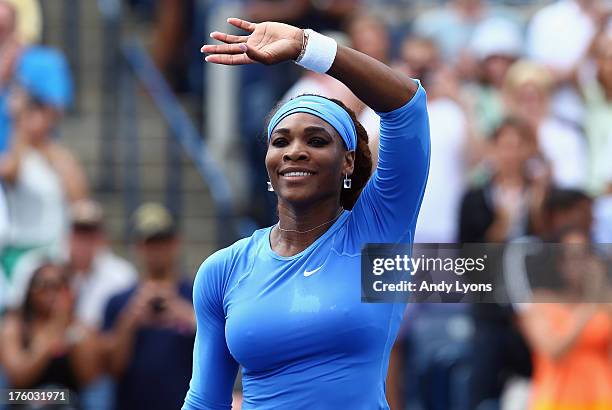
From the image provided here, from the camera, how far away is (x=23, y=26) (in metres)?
9.45

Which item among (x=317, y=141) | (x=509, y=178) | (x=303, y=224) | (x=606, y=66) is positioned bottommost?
(x=303, y=224)

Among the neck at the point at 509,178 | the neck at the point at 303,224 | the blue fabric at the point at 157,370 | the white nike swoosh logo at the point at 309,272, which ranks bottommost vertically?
the blue fabric at the point at 157,370

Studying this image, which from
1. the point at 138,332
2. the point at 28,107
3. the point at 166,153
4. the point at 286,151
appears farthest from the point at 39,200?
the point at 286,151

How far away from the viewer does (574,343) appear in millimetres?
7246

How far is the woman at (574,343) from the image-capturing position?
714cm

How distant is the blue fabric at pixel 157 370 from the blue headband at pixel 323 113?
12.5 ft

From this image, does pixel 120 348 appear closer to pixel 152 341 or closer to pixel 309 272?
pixel 152 341

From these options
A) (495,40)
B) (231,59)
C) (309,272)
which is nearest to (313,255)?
(309,272)

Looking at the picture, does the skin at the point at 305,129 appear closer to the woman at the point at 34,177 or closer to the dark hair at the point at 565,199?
the dark hair at the point at 565,199

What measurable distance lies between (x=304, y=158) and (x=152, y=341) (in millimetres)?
4096

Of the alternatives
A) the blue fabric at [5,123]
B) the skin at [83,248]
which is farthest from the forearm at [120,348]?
the blue fabric at [5,123]

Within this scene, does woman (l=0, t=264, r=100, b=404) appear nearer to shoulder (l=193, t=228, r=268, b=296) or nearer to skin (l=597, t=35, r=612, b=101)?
skin (l=597, t=35, r=612, b=101)

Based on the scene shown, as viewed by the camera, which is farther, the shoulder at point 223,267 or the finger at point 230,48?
the shoulder at point 223,267

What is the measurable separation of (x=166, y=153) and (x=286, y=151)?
687 cm
